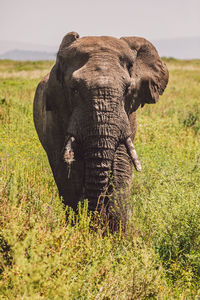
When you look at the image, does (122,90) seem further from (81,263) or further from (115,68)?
(81,263)

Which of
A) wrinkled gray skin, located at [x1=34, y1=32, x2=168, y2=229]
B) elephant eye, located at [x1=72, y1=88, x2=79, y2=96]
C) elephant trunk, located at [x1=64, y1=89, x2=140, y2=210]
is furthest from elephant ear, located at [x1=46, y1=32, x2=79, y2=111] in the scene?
elephant trunk, located at [x1=64, y1=89, x2=140, y2=210]

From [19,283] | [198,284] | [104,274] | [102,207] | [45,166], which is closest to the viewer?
[19,283]

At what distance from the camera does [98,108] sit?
4266 mm

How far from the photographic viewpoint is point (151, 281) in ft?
10.7

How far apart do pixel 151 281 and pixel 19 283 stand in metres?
1.20

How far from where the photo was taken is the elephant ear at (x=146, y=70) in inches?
210

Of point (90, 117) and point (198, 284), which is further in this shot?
point (90, 117)

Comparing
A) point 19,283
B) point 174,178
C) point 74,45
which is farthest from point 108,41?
point 19,283


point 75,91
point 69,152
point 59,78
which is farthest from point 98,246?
point 59,78

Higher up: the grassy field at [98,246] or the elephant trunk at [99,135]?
the elephant trunk at [99,135]

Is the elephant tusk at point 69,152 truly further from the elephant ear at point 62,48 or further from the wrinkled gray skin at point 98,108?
the elephant ear at point 62,48

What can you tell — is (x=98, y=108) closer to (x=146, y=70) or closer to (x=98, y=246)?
(x=98, y=246)

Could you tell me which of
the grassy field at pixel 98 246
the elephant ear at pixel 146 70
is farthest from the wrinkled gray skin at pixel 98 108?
the grassy field at pixel 98 246

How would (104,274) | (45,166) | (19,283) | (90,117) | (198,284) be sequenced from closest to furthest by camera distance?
(19,283) → (104,274) → (198,284) → (90,117) → (45,166)
